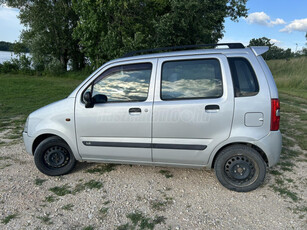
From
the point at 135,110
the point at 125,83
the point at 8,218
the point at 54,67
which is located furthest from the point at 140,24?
the point at 8,218

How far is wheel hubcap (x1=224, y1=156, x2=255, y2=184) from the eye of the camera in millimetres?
3254

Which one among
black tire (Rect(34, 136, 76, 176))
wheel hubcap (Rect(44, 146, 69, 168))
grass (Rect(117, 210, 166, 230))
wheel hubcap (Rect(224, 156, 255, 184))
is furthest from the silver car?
grass (Rect(117, 210, 166, 230))

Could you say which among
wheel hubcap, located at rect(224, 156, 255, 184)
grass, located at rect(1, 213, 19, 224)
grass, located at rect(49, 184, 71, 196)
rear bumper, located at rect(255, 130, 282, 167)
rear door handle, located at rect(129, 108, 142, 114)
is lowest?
grass, located at rect(1, 213, 19, 224)

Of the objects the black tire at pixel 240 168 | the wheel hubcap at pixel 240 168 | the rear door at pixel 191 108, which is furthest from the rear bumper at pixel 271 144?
the rear door at pixel 191 108

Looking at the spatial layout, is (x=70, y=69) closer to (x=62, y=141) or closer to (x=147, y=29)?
(x=147, y=29)

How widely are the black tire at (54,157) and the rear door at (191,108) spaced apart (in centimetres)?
147

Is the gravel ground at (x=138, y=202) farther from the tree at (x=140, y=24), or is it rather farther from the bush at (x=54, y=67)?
the bush at (x=54, y=67)

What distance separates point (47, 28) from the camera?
22359 mm

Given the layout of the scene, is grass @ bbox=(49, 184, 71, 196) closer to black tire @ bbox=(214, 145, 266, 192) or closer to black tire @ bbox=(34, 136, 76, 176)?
black tire @ bbox=(34, 136, 76, 176)

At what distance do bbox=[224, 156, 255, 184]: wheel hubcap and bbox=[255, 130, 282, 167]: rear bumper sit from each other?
26 centimetres

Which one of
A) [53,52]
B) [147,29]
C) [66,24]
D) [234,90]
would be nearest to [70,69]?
[53,52]

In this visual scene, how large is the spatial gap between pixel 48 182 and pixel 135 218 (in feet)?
5.37

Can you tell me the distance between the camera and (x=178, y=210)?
292 cm

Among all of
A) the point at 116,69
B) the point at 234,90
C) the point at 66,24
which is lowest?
the point at 234,90
